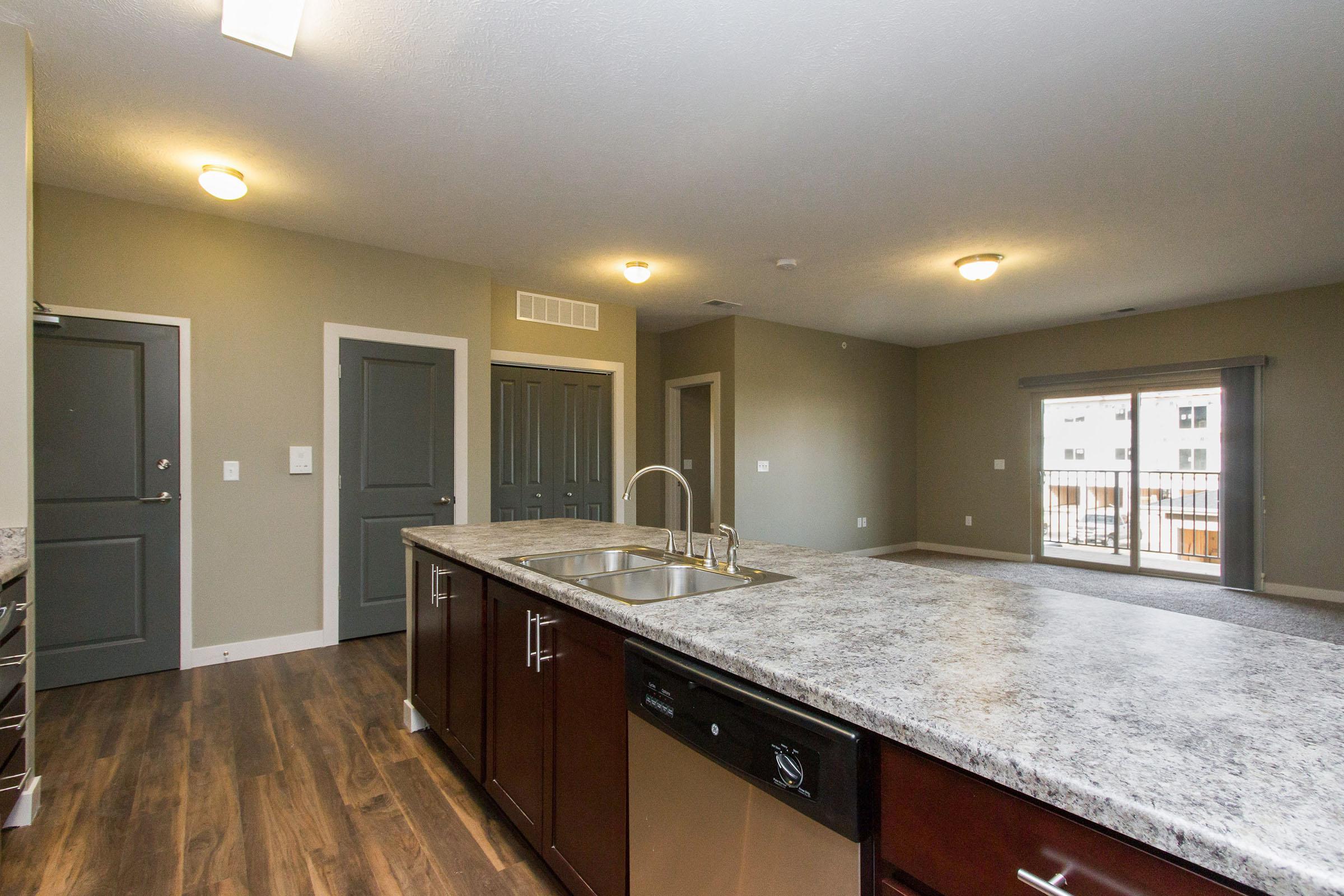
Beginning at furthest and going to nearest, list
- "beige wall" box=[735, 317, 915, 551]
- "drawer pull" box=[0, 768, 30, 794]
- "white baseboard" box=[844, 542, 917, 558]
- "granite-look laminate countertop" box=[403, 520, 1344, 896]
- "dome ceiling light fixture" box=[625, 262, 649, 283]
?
"white baseboard" box=[844, 542, 917, 558] → "beige wall" box=[735, 317, 915, 551] → "dome ceiling light fixture" box=[625, 262, 649, 283] → "drawer pull" box=[0, 768, 30, 794] → "granite-look laminate countertop" box=[403, 520, 1344, 896]

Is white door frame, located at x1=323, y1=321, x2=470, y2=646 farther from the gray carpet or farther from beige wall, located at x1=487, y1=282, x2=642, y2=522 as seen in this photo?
the gray carpet

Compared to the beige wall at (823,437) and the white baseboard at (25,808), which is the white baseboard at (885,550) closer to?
the beige wall at (823,437)

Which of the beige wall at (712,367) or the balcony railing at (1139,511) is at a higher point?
the beige wall at (712,367)

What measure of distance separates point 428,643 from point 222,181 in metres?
2.39

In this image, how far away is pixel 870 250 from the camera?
4223 mm

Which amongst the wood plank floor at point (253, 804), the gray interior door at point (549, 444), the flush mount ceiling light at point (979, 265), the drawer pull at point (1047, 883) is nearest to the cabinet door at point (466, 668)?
Answer: the wood plank floor at point (253, 804)

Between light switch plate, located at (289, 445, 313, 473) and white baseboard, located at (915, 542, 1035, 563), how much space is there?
6.71 meters

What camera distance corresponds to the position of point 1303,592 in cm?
521

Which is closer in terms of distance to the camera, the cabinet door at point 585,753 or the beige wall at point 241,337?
the cabinet door at point 585,753

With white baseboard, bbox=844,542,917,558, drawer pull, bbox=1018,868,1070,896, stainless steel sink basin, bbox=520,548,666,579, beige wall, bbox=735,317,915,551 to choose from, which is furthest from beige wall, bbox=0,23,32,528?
white baseboard, bbox=844,542,917,558

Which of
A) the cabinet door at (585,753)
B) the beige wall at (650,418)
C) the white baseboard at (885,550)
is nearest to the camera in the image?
the cabinet door at (585,753)

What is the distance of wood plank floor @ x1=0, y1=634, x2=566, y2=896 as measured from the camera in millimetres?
1764

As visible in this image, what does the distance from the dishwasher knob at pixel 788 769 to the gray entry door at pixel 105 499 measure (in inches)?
149

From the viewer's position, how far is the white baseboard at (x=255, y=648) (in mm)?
3498
